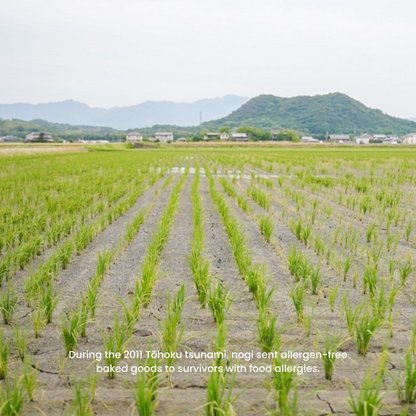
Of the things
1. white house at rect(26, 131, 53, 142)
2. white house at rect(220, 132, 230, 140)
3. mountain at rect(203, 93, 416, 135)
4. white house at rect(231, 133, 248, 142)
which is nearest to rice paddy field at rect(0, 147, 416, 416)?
white house at rect(26, 131, 53, 142)

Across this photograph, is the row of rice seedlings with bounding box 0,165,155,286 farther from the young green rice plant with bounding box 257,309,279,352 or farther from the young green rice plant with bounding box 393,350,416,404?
the young green rice plant with bounding box 393,350,416,404

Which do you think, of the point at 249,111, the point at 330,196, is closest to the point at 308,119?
the point at 249,111

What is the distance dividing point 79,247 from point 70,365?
8.55 ft

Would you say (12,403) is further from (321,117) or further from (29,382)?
(321,117)

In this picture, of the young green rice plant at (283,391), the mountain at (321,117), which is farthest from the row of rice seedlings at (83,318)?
the mountain at (321,117)

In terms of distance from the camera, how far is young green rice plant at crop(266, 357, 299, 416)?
1.94 m

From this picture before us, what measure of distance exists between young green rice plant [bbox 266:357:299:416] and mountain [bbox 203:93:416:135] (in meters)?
137

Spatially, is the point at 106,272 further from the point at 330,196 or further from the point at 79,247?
the point at 330,196

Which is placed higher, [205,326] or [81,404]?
[81,404]

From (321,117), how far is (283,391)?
150 metres

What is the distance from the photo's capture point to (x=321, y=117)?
142125mm

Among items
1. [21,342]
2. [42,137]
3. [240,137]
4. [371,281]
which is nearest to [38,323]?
[21,342]

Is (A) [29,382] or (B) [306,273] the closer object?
(A) [29,382]

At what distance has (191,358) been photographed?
255cm
